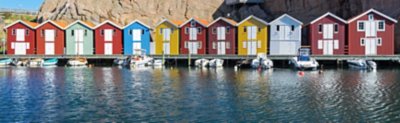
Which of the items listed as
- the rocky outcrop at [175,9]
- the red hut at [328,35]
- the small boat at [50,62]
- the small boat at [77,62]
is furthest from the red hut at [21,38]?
the red hut at [328,35]

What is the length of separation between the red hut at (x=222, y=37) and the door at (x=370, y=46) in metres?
18.7

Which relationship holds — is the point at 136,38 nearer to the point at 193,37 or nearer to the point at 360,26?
the point at 193,37

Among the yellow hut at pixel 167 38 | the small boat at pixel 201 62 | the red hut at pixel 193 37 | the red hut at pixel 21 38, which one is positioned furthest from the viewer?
the red hut at pixel 21 38

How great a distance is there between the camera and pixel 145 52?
3278 inches

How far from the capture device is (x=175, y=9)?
110 metres

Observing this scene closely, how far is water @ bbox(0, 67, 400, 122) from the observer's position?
2795 cm

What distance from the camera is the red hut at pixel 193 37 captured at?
8194 cm

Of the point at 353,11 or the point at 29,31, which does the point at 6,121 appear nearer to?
the point at 29,31

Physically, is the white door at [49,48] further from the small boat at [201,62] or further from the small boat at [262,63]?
the small boat at [262,63]

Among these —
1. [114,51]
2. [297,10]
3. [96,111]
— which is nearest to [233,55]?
[114,51]

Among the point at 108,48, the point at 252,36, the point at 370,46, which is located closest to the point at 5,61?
the point at 108,48

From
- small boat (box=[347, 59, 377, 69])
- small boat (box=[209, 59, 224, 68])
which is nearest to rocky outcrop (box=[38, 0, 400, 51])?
small boat (box=[347, 59, 377, 69])

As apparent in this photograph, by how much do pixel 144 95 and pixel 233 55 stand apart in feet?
134

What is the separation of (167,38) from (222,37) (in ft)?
28.9
